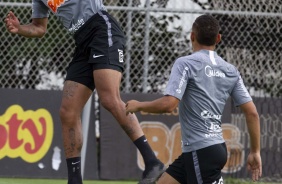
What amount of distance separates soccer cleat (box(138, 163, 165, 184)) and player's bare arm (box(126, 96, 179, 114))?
1.36 meters

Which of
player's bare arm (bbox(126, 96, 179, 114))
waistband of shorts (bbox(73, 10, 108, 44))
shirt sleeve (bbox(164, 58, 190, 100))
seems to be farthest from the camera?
waistband of shorts (bbox(73, 10, 108, 44))

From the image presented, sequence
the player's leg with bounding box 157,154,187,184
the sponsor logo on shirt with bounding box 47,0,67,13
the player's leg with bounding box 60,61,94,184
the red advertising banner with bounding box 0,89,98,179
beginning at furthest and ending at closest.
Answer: the red advertising banner with bounding box 0,89,98,179
the sponsor logo on shirt with bounding box 47,0,67,13
the player's leg with bounding box 60,61,94,184
the player's leg with bounding box 157,154,187,184

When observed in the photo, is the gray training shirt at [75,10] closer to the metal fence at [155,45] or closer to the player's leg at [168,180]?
the player's leg at [168,180]

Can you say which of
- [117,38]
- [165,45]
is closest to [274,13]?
[165,45]

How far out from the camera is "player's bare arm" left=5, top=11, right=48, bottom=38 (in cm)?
721

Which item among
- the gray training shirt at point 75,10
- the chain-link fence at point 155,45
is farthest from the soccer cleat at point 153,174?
the chain-link fence at point 155,45

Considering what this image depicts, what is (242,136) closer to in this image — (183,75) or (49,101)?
(49,101)

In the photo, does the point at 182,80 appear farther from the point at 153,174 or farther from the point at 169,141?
the point at 169,141

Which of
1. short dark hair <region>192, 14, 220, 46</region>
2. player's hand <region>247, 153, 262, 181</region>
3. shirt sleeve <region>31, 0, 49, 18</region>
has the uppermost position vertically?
shirt sleeve <region>31, 0, 49, 18</region>

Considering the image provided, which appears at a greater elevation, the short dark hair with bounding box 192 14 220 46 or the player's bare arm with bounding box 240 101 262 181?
the short dark hair with bounding box 192 14 220 46

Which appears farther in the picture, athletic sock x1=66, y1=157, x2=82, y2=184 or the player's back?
athletic sock x1=66, y1=157, x2=82, y2=184

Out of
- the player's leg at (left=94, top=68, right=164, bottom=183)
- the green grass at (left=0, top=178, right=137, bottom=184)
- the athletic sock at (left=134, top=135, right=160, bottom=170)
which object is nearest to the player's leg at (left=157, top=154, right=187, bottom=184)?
the player's leg at (left=94, top=68, right=164, bottom=183)

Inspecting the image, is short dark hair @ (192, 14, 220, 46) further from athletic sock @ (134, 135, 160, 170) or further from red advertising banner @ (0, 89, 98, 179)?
red advertising banner @ (0, 89, 98, 179)

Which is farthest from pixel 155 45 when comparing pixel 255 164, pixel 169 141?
pixel 255 164
